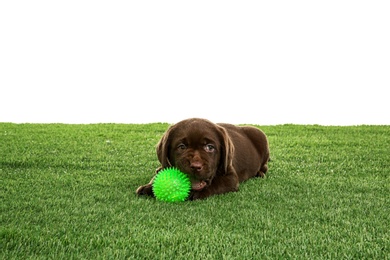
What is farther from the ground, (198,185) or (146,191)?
(198,185)

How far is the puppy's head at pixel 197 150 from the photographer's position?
5.45 meters

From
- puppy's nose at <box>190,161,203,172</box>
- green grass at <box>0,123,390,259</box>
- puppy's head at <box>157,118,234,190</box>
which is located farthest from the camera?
puppy's head at <box>157,118,234,190</box>

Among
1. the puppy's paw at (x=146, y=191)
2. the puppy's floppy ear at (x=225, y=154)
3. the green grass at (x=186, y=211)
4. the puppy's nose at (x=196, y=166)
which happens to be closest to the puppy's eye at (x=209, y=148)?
the puppy's floppy ear at (x=225, y=154)

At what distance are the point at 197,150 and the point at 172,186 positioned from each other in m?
0.54

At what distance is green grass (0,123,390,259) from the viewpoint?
150 inches

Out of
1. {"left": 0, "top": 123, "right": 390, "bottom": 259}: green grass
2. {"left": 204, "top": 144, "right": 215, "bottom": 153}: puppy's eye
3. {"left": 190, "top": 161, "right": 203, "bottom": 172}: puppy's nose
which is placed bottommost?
{"left": 0, "top": 123, "right": 390, "bottom": 259}: green grass

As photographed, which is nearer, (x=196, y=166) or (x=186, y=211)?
(x=186, y=211)

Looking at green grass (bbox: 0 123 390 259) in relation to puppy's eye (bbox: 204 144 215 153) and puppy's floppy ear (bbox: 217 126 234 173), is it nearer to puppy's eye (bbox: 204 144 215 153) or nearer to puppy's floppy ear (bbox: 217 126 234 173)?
puppy's floppy ear (bbox: 217 126 234 173)

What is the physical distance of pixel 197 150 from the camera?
555cm

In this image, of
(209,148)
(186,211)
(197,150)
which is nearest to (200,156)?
(197,150)

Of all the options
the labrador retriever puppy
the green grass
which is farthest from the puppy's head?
the green grass

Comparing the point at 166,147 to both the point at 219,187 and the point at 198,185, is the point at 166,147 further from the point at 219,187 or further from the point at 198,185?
the point at 219,187

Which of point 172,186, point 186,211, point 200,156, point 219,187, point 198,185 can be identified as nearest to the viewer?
point 186,211

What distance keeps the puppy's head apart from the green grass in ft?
1.10
